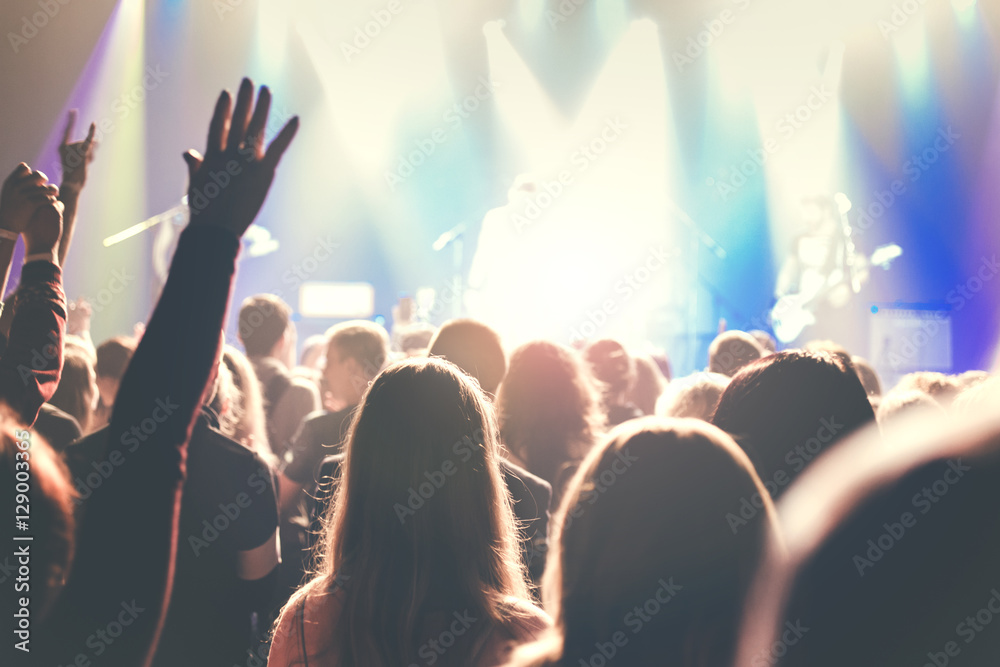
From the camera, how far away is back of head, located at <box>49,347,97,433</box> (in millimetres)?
2742

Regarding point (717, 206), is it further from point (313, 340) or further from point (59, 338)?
point (59, 338)

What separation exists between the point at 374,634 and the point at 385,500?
0.24m

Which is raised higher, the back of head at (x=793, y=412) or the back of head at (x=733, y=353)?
the back of head at (x=793, y=412)

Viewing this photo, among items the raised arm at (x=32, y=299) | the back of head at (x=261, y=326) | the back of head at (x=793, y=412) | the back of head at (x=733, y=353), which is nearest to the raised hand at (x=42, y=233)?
the raised arm at (x=32, y=299)

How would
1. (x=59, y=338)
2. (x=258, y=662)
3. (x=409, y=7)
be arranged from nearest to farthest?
(x=59, y=338) < (x=258, y=662) < (x=409, y=7)

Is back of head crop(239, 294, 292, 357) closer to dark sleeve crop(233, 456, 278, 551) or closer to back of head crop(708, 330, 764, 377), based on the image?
dark sleeve crop(233, 456, 278, 551)

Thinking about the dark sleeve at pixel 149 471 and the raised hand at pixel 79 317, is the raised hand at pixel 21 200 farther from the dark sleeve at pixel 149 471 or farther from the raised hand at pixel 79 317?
the raised hand at pixel 79 317

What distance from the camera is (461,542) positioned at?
1362 mm

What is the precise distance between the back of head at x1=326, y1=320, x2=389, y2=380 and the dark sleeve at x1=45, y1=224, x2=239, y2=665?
2415 millimetres

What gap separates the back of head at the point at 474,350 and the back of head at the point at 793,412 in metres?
1.13

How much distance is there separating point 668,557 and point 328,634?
714 mm

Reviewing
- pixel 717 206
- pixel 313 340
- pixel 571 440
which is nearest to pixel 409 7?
pixel 717 206

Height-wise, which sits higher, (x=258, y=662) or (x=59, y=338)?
(x=59, y=338)

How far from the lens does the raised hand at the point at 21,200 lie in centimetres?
125
